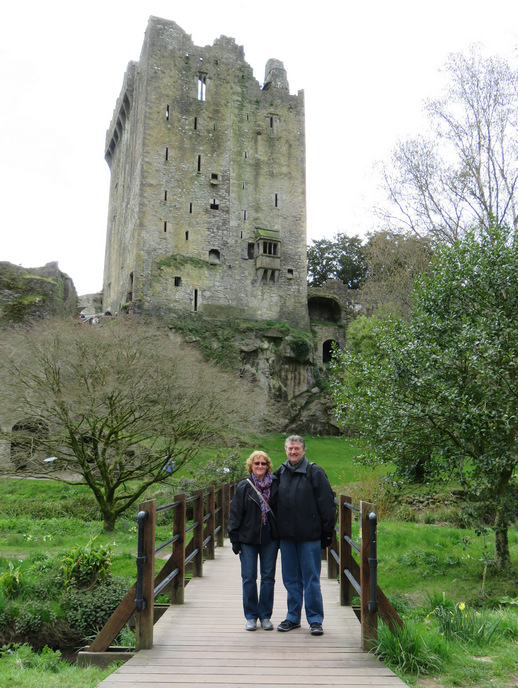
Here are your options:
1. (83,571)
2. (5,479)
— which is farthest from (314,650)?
(5,479)

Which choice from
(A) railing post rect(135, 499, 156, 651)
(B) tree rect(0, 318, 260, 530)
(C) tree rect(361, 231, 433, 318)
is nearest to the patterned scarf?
(A) railing post rect(135, 499, 156, 651)

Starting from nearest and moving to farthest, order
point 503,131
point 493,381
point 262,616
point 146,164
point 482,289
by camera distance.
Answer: point 262,616, point 493,381, point 482,289, point 503,131, point 146,164

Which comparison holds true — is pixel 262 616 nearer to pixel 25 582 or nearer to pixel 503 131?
pixel 25 582

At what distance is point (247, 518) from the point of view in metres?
5.02

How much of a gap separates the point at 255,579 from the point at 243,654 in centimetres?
82

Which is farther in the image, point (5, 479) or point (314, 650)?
point (5, 479)

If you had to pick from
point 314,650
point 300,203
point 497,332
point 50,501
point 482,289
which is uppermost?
point 300,203

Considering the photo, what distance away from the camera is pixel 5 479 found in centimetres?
2005

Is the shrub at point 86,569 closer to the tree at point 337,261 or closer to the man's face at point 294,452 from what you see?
the man's face at point 294,452

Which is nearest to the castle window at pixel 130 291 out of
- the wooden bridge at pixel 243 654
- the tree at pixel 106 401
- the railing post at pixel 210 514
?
the tree at pixel 106 401

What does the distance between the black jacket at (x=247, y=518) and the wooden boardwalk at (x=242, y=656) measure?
0.77 meters

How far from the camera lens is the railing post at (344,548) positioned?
5613mm

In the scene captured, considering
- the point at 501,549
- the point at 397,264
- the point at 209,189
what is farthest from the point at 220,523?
the point at 209,189

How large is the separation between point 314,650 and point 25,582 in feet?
19.9
